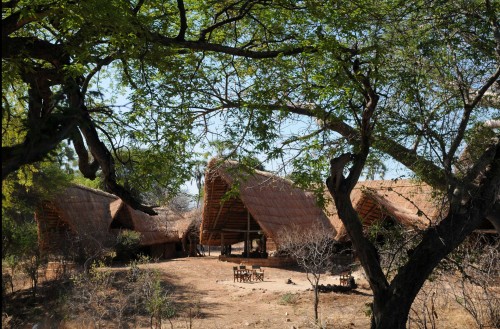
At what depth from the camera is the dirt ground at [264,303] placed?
1073 centimetres

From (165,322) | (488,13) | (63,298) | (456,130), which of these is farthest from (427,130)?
(63,298)

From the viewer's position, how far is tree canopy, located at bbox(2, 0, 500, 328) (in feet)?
20.6

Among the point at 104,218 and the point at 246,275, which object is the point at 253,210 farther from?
the point at 104,218

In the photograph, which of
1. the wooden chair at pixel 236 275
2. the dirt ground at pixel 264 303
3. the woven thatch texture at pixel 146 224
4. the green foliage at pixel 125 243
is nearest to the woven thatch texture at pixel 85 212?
the green foliage at pixel 125 243

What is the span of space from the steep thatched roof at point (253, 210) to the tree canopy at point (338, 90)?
35.9 ft

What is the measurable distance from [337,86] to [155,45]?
1913 mm

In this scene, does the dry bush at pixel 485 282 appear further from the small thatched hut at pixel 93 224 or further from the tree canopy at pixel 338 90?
the small thatched hut at pixel 93 224

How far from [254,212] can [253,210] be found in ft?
0.26

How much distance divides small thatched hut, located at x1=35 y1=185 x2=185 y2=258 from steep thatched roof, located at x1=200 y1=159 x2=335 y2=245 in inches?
112

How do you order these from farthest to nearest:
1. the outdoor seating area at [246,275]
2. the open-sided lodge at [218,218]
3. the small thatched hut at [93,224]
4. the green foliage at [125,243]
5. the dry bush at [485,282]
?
1. the green foliage at [125,243]
2. the open-sided lodge at [218,218]
3. the small thatched hut at [93,224]
4. the outdoor seating area at [246,275]
5. the dry bush at [485,282]

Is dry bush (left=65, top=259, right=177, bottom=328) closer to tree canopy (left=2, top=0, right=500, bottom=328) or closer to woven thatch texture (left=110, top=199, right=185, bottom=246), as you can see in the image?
tree canopy (left=2, top=0, right=500, bottom=328)

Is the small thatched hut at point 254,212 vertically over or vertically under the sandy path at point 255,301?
over

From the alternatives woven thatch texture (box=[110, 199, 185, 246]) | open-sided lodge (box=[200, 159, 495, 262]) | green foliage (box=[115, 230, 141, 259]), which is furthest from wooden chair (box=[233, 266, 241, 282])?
woven thatch texture (box=[110, 199, 185, 246])

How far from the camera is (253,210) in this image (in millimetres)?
19797
